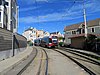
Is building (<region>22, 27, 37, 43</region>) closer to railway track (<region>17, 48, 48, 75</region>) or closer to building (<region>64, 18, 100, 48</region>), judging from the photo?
building (<region>64, 18, 100, 48</region>)

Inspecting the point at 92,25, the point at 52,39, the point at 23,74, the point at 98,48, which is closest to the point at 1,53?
the point at 23,74

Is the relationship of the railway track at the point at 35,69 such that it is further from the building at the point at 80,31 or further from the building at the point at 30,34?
the building at the point at 30,34

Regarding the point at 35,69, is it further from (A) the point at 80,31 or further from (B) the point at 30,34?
(B) the point at 30,34

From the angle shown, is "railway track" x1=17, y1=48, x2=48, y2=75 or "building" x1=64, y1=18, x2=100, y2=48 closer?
"railway track" x1=17, y1=48, x2=48, y2=75

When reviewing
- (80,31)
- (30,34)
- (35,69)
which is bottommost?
(35,69)

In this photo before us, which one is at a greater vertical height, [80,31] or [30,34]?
[30,34]

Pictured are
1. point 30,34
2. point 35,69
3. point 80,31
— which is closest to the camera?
point 35,69

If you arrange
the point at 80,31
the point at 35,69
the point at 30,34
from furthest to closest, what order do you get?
the point at 30,34 < the point at 80,31 < the point at 35,69

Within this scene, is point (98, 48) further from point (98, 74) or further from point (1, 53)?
point (98, 74)

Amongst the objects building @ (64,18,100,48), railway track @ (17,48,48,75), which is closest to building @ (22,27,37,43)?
building @ (64,18,100,48)

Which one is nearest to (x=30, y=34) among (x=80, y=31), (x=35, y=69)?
(x=80, y=31)

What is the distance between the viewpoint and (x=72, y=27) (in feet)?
276

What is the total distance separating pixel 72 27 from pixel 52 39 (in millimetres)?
29414

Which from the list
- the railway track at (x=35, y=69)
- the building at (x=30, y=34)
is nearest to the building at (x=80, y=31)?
the railway track at (x=35, y=69)
